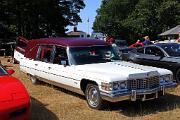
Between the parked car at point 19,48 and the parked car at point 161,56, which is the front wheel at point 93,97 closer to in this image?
the parked car at point 161,56

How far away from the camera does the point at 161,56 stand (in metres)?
13.1

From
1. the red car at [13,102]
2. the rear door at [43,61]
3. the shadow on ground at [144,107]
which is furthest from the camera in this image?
the rear door at [43,61]

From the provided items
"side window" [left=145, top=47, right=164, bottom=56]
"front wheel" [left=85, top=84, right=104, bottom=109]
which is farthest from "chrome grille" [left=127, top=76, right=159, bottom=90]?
"side window" [left=145, top=47, right=164, bottom=56]

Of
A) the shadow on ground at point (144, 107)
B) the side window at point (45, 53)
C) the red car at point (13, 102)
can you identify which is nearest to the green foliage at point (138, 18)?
the side window at point (45, 53)

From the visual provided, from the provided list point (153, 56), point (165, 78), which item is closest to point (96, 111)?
point (165, 78)

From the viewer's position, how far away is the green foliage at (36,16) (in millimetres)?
44859

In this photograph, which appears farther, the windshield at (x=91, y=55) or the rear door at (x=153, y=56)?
the rear door at (x=153, y=56)

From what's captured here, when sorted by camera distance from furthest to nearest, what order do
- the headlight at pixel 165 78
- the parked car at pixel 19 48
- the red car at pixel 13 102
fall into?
1. the parked car at pixel 19 48
2. the headlight at pixel 165 78
3. the red car at pixel 13 102

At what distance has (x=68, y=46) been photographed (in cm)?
1035

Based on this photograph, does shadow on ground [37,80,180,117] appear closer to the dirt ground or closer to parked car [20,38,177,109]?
the dirt ground

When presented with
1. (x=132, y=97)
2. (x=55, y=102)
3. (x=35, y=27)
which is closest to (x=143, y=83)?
(x=132, y=97)

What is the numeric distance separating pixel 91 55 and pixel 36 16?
3845 cm

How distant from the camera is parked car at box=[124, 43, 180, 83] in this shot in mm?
12344

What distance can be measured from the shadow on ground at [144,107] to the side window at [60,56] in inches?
68.3
